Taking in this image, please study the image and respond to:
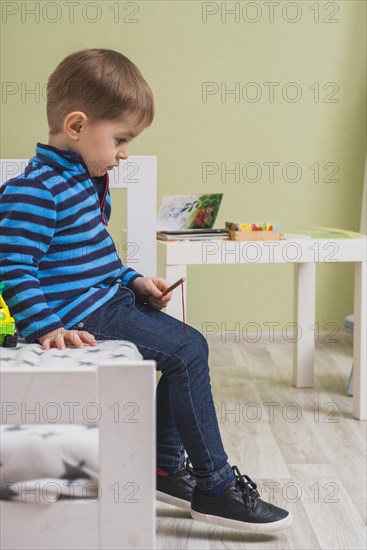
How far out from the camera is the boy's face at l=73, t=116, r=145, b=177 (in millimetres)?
1405

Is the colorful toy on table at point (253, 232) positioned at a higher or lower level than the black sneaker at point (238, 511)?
higher

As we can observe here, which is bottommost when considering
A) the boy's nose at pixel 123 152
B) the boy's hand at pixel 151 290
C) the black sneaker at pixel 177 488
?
the black sneaker at pixel 177 488

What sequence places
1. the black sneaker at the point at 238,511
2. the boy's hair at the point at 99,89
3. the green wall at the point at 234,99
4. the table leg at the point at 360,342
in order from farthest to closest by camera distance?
1. the green wall at the point at 234,99
2. the table leg at the point at 360,342
3. the black sneaker at the point at 238,511
4. the boy's hair at the point at 99,89

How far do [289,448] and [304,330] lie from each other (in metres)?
0.60

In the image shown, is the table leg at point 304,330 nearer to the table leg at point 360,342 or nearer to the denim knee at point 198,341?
the table leg at point 360,342

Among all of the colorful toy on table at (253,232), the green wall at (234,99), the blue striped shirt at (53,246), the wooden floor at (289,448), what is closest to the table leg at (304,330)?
the wooden floor at (289,448)

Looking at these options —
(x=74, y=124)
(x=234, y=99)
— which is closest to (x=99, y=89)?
(x=74, y=124)

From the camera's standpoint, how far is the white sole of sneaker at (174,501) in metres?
1.61

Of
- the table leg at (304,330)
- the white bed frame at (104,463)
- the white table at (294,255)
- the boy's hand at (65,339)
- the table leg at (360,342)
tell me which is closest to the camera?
the white bed frame at (104,463)

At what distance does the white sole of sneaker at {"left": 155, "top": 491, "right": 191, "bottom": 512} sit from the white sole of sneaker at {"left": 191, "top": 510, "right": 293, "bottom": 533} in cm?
7

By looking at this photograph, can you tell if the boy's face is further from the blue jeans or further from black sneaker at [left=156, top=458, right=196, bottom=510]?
black sneaker at [left=156, top=458, right=196, bottom=510]

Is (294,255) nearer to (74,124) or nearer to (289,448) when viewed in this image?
(289,448)

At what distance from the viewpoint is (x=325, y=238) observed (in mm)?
2252

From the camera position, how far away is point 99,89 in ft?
4.54
